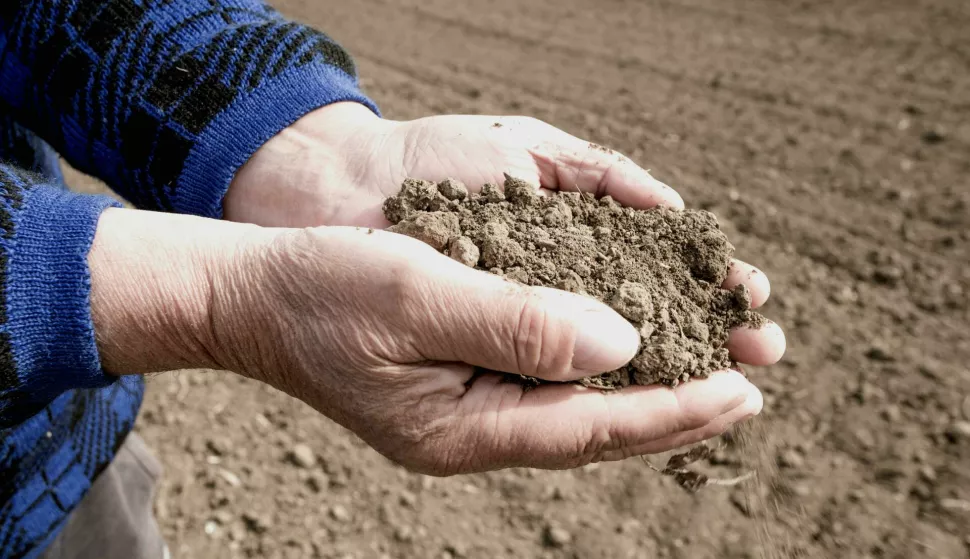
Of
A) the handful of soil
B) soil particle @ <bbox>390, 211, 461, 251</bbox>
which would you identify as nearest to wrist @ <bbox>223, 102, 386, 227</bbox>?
the handful of soil

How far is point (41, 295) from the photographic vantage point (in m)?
1.26

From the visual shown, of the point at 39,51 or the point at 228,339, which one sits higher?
the point at 39,51

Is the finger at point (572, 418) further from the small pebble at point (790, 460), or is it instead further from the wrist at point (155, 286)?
the small pebble at point (790, 460)

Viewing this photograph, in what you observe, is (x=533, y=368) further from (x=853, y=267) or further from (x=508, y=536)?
(x=853, y=267)

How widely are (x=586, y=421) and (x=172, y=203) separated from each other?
1125 millimetres

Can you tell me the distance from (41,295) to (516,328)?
0.82 metres

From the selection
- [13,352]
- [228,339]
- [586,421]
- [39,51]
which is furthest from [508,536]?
[39,51]

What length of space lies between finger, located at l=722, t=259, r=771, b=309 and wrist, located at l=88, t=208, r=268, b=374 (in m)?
1.11

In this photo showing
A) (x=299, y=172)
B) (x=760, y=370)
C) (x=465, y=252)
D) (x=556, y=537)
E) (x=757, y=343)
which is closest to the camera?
(x=465, y=252)

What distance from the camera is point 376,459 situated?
285 cm

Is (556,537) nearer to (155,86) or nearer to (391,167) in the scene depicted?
(391,167)

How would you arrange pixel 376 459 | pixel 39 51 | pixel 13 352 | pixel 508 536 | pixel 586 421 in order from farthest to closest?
pixel 376 459
pixel 508 536
pixel 39 51
pixel 586 421
pixel 13 352

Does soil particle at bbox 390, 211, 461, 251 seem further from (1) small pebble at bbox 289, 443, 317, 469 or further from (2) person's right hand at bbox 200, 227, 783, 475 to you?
(1) small pebble at bbox 289, 443, 317, 469

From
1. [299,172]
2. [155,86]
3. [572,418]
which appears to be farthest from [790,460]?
[155,86]
